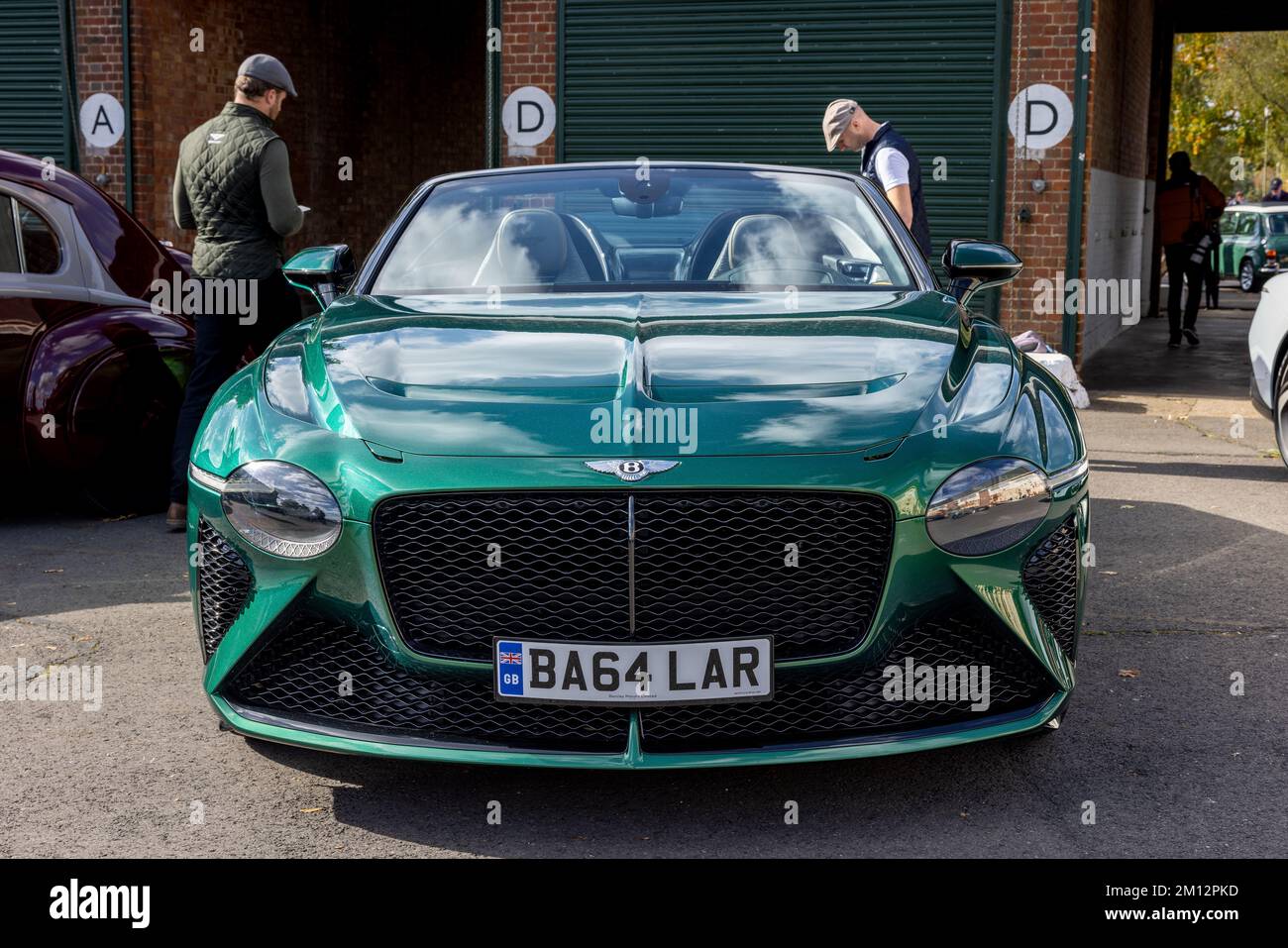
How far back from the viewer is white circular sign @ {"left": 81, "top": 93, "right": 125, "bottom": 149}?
14422 mm

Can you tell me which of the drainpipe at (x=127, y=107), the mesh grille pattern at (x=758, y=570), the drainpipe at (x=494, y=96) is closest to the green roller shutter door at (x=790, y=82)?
the drainpipe at (x=494, y=96)

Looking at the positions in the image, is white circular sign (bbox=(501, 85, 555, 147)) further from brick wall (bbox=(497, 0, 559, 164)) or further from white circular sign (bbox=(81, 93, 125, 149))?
white circular sign (bbox=(81, 93, 125, 149))

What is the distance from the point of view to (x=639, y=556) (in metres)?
3.25

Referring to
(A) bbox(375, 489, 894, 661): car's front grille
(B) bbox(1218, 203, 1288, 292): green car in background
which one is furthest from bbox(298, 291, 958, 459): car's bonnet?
(B) bbox(1218, 203, 1288, 292): green car in background

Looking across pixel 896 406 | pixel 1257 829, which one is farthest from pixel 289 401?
pixel 1257 829

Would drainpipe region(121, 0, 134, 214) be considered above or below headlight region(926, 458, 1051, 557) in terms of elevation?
above

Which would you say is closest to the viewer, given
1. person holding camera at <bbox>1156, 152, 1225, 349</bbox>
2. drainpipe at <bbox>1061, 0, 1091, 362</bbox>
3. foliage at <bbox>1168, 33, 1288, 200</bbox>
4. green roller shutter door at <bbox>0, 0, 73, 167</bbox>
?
drainpipe at <bbox>1061, 0, 1091, 362</bbox>

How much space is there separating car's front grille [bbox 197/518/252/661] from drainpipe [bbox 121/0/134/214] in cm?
1149

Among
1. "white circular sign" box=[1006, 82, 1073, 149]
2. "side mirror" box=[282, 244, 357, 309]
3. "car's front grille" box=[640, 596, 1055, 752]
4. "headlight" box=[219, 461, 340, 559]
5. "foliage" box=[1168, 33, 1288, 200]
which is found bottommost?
"car's front grille" box=[640, 596, 1055, 752]

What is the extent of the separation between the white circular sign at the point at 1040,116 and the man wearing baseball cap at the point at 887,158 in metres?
4.60

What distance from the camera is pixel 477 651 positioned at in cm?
329

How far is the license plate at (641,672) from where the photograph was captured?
3213 mm

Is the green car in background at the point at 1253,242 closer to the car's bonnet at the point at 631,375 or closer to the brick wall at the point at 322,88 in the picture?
the brick wall at the point at 322,88

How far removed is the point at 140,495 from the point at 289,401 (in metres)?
4.09
